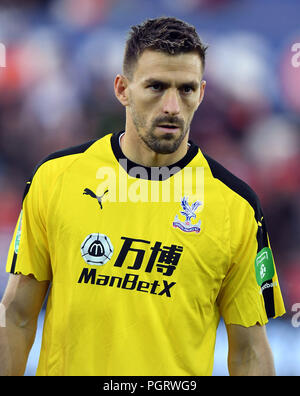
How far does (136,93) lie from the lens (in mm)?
2246

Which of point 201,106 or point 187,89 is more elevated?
point 201,106

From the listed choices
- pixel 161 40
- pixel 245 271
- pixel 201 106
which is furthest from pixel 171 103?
pixel 201 106

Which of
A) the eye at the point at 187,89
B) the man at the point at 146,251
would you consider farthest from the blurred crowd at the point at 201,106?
the eye at the point at 187,89

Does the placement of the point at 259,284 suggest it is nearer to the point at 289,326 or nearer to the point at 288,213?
the point at 289,326

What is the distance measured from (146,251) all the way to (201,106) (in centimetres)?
377

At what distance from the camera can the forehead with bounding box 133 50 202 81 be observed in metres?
2.17

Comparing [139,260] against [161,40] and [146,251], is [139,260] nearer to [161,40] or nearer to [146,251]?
[146,251]

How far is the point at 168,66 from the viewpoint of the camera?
7.13 feet

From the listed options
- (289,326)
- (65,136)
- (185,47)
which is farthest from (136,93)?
(65,136)

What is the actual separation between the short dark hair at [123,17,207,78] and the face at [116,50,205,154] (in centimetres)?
2

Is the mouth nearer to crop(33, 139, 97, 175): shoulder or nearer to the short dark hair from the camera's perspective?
the short dark hair

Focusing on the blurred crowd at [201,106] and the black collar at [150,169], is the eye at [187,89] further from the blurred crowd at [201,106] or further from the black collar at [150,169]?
the blurred crowd at [201,106]

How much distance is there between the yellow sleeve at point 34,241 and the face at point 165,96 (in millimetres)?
456

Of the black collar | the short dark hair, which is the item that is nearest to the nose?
the short dark hair
